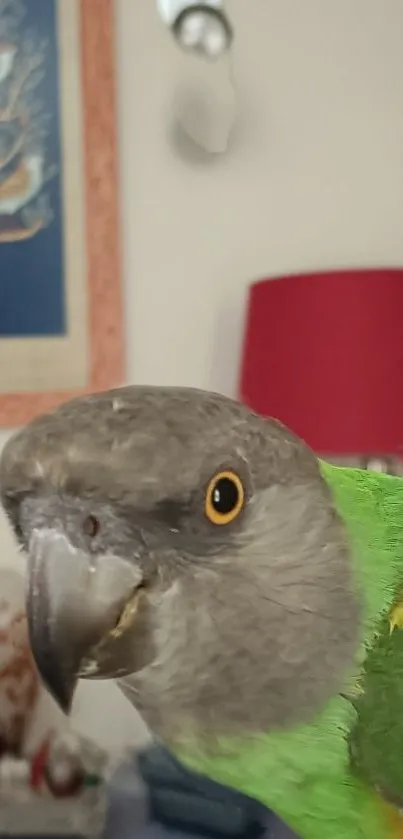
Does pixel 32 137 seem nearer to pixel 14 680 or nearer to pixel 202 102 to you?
pixel 202 102

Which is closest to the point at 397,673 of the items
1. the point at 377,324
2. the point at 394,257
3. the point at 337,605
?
the point at 337,605

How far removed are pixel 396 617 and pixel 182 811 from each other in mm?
768

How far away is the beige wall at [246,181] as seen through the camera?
1.57m

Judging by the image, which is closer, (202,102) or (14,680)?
(14,680)

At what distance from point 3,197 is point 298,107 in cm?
51

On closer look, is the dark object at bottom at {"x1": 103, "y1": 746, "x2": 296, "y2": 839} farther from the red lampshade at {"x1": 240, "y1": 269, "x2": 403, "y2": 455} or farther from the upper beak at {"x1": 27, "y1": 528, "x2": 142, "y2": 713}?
the upper beak at {"x1": 27, "y1": 528, "x2": 142, "y2": 713}

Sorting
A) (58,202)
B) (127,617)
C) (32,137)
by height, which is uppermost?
(32,137)

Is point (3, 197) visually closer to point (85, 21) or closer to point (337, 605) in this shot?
point (85, 21)

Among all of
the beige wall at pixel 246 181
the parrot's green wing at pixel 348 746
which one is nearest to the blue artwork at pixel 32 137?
the beige wall at pixel 246 181

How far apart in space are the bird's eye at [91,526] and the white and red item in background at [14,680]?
34.9 inches

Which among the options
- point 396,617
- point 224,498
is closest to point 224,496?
point 224,498

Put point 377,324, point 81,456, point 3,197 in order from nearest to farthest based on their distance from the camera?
point 81,456 → point 377,324 → point 3,197

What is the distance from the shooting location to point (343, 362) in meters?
1.21

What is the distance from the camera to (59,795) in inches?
48.3
